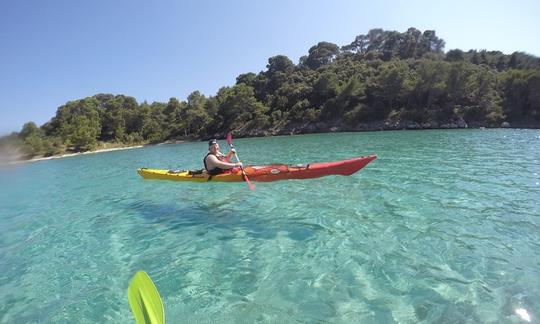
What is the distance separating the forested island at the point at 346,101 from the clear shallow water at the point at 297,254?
1152 inches

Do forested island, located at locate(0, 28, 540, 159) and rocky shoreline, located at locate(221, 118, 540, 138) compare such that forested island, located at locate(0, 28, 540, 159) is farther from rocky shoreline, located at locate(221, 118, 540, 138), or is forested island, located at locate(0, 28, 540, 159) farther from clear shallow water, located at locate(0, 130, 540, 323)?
clear shallow water, located at locate(0, 130, 540, 323)

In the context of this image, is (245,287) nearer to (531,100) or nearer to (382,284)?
(382,284)

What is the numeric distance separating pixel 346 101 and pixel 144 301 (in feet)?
185

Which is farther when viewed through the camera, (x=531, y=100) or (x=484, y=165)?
(x=531, y=100)

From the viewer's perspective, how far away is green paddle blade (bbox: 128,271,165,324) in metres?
0.86

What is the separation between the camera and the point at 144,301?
2.92ft

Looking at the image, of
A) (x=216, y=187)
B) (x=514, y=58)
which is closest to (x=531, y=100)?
(x=514, y=58)

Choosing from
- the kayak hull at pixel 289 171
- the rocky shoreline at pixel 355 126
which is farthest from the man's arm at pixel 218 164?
the rocky shoreline at pixel 355 126

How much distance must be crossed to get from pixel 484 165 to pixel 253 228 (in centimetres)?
982

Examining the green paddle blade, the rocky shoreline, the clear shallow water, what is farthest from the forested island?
the green paddle blade

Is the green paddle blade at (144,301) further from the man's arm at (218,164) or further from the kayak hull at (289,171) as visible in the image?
the man's arm at (218,164)

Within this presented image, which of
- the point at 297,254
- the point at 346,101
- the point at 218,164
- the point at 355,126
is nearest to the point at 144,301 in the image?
the point at 297,254

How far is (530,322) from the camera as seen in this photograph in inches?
132

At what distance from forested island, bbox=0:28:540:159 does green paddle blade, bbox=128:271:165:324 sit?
118 ft
